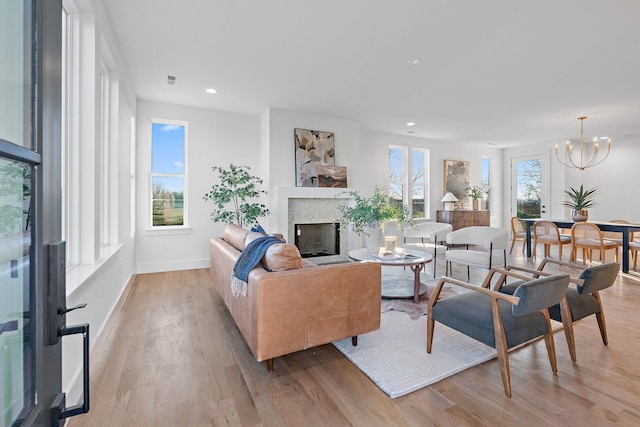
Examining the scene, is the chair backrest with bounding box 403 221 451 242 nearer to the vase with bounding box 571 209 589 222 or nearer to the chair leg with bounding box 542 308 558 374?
the vase with bounding box 571 209 589 222

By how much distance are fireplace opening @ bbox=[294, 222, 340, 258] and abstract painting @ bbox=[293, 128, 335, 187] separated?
820mm

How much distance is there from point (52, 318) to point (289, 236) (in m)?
4.67

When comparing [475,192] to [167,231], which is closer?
[167,231]

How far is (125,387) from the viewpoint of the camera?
190cm

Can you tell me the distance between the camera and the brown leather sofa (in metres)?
1.93

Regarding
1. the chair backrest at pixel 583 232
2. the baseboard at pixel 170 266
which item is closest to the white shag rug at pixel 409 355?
the baseboard at pixel 170 266

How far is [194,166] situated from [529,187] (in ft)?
26.9

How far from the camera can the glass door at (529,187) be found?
766 cm

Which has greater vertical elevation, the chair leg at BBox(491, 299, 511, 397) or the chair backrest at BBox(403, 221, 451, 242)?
the chair backrest at BBox(403, 221, 451, 242)

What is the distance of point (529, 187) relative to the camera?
26.4 feet

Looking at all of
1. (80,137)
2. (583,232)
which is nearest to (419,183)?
(583,232)

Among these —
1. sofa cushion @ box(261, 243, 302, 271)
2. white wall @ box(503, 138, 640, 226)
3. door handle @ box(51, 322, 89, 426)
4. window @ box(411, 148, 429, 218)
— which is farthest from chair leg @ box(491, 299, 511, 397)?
white wall @ box(503, 138, 640, 226)

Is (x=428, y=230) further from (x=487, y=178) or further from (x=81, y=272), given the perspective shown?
(x=81, y=272)

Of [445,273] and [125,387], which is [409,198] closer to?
[445,273]
